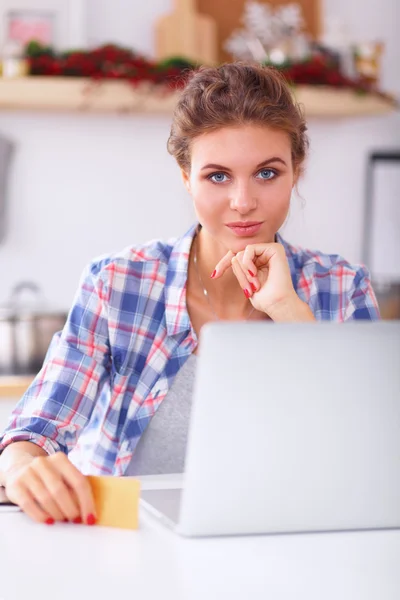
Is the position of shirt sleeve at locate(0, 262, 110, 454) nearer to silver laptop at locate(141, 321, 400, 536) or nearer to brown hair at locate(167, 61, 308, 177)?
brown hair at locate(167, 61, 308, 177)

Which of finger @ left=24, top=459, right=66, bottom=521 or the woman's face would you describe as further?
the woman's face

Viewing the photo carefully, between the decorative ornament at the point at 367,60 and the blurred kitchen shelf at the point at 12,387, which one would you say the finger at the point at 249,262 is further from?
the decorative ornament at the point at 367,60

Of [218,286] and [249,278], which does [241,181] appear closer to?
[249,278]

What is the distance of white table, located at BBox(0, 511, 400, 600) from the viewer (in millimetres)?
790

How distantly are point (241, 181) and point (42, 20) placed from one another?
7.12 ft

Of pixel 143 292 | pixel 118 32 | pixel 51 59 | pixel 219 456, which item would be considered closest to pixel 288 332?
pixel 219 456

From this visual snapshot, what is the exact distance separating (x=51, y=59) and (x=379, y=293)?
1.63 meters

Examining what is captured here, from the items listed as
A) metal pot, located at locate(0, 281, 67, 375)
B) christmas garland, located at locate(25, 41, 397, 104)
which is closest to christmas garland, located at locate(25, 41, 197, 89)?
christmas garland, located at locate(25, 41, 397, 104)

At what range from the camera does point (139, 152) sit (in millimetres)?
3553

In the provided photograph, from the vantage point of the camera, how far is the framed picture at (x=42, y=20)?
3.33 metres

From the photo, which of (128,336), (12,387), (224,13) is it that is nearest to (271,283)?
(128,336)

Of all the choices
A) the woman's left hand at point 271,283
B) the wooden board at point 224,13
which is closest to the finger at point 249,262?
the woman's left hand at point 271,283

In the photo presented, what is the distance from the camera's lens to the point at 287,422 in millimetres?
871

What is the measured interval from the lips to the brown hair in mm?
154
